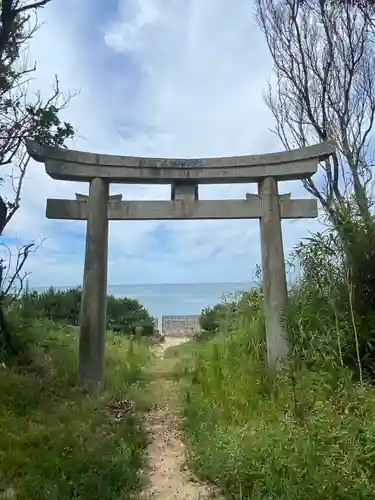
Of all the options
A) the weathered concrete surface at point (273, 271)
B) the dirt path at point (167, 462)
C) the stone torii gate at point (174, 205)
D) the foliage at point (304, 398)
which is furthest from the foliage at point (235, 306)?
the dirt path at point (167, 462)

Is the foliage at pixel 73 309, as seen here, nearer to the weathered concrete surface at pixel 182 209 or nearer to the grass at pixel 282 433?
the weathered concrete surface at pixel 182 209

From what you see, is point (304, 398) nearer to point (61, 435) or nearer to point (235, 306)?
point (61, 435)

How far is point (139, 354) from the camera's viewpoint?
7.74 m

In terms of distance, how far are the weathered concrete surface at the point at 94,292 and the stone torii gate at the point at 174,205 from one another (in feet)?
0.03

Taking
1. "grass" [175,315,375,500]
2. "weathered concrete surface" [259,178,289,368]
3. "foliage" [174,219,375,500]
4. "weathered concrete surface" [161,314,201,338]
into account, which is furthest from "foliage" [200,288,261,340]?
"weathered concrete surface" [161,314,201,338]

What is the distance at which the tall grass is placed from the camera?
2.85 meters

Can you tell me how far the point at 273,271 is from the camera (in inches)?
204

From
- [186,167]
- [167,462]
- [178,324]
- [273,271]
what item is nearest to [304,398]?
[167,462]

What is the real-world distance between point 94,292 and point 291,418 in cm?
245

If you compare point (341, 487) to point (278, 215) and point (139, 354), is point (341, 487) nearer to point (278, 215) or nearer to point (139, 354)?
point (278, 215)

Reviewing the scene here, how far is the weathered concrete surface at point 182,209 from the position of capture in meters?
5.18

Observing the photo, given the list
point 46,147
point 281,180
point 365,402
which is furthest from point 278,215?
point 46,147

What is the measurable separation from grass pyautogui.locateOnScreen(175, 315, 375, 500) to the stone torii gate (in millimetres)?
733

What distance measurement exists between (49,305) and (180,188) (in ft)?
22.5
